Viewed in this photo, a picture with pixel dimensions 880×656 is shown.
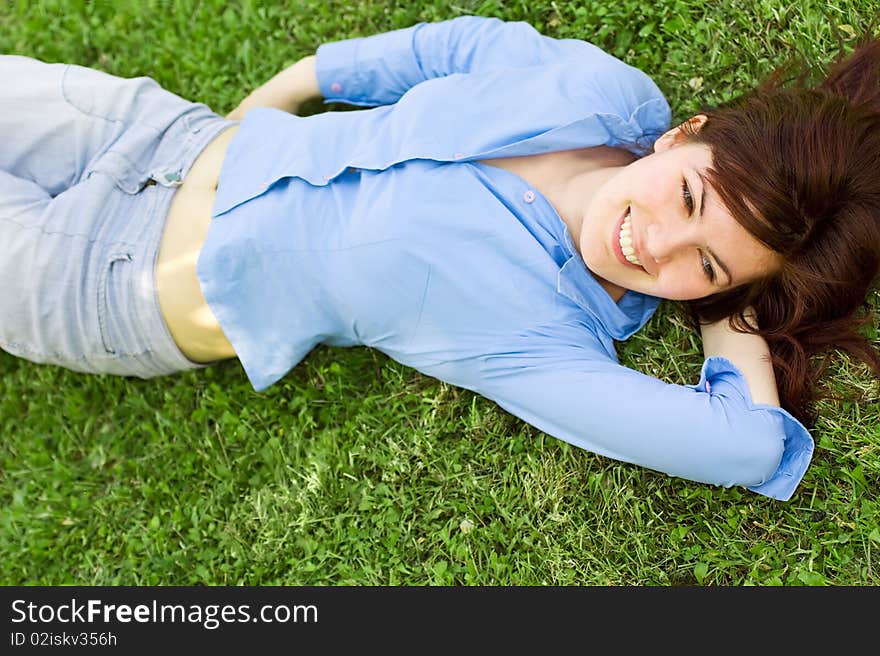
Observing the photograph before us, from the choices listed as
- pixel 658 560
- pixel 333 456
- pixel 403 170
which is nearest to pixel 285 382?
pixel 333 456

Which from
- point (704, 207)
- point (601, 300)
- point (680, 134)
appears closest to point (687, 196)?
point (704, 207)

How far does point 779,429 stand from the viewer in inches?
117

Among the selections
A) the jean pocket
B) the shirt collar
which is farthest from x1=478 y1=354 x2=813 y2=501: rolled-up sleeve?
the jean pocket

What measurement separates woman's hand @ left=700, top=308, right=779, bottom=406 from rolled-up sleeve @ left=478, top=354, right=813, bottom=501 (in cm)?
8

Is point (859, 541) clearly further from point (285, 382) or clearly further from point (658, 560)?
point (285, 382)

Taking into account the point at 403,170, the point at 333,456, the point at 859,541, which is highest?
the point at 403,170

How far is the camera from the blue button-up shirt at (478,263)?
2906 mm

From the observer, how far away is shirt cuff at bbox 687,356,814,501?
298 centimetres

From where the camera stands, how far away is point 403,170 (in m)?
3.04

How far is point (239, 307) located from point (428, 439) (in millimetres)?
980

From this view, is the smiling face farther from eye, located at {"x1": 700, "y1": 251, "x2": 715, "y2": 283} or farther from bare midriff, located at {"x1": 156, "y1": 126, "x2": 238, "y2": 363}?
bare midriff, located at {"x1": 156, "y1": 126, "x2": 238, "y2": 363}

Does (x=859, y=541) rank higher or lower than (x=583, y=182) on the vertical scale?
lower

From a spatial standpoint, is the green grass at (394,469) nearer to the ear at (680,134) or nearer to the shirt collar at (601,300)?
the shirt collar at (601,300)

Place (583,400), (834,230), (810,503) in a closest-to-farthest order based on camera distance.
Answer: (834,230) → (583,400) → (810,503)
